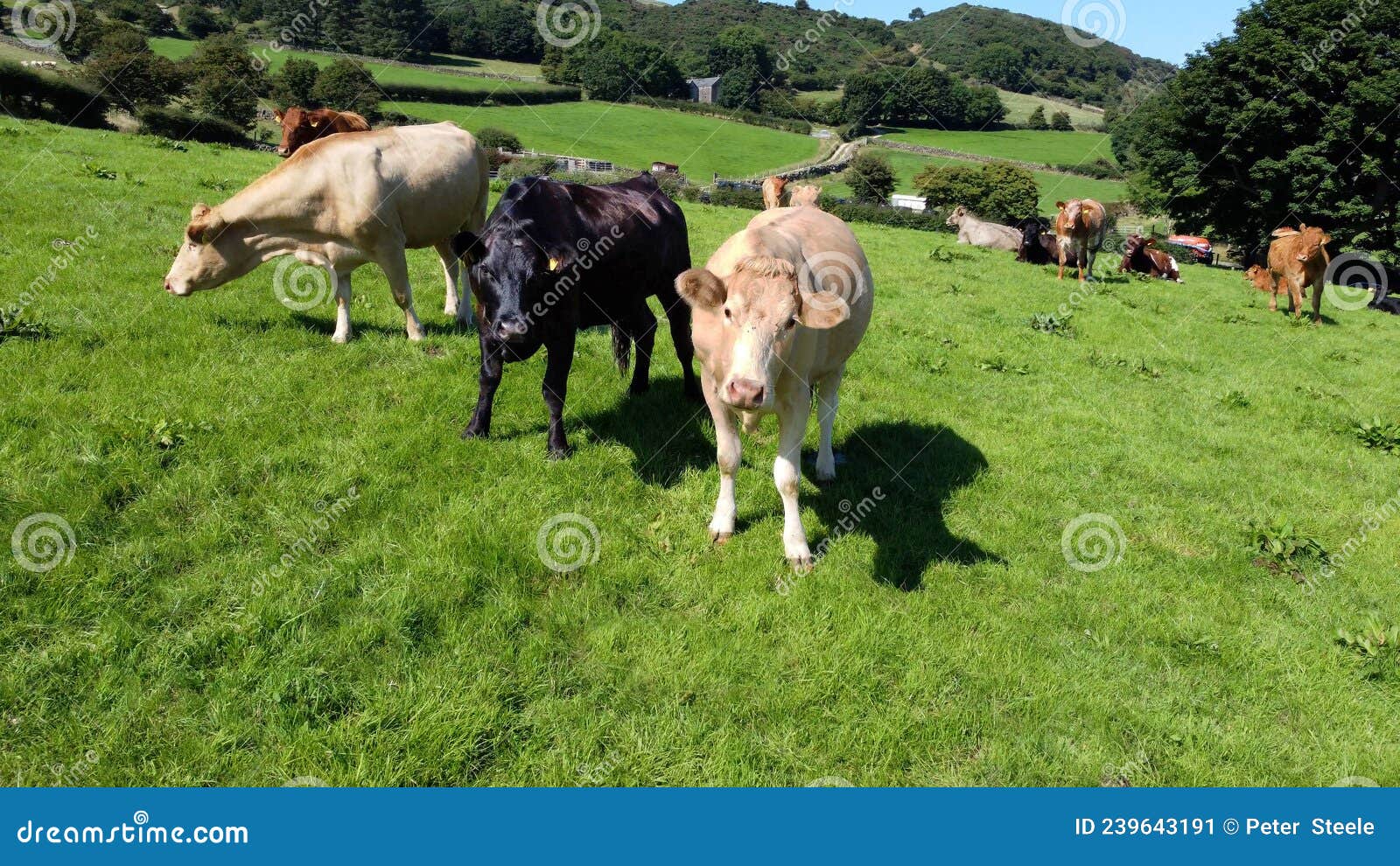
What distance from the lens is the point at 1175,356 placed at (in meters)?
12.0

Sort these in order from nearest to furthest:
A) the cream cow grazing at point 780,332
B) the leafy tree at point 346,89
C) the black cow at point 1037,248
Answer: the cream cow grazing at point 780,332, the black cow at point 1037,248, the leafy tree at point 346,89

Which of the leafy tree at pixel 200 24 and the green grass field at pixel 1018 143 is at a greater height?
the green grass field at pixel 1018 143

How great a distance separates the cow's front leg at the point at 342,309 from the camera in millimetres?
8008

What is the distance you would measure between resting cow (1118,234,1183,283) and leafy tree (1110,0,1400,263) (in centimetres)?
1453

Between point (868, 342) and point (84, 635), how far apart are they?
9575 mm

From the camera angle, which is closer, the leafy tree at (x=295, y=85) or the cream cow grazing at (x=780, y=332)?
the cream cow grazing at (x=780, y=332)

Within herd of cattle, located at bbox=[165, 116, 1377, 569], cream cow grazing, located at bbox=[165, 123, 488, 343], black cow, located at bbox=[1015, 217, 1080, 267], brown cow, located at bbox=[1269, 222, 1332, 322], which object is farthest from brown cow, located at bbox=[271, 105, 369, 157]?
black cow, located at bbox=[1015, 217, 1080, 267]

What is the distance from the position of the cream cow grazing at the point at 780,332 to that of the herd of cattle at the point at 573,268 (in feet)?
0.05

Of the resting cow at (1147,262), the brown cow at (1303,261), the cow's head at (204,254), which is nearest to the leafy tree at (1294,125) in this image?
the resting cow at (1147,262)

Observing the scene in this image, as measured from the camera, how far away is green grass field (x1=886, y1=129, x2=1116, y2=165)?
69.8 m

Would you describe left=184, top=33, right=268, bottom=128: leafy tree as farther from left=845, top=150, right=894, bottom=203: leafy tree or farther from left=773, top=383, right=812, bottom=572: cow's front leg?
left=845, top=150, right=894, bottom=203: leafy tree

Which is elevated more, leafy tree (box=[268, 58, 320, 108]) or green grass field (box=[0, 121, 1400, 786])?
leafy tree (box=[268, 58, 320, 108])

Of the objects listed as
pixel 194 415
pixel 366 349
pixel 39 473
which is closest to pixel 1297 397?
pixel 366 349

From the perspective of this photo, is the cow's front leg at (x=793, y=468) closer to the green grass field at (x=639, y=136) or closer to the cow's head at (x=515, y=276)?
the cow's head at (x=515, y=276)
